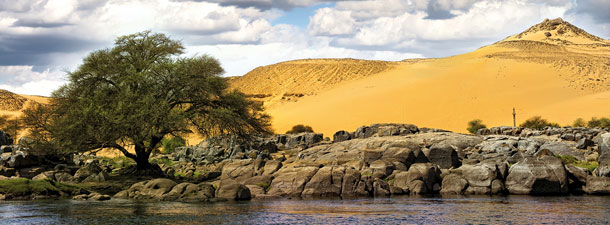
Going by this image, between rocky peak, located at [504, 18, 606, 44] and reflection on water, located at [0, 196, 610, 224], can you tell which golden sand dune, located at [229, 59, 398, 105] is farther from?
reflection on water, located at [0, 196, 610, 224]

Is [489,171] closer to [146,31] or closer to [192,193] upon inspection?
[192,193]

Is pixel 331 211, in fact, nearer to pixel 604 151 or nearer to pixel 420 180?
pixel 420 180

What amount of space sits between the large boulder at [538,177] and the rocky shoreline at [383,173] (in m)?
0.05

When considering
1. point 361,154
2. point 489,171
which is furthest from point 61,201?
point 489,171

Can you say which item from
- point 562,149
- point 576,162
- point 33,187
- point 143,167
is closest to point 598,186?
point 576,162

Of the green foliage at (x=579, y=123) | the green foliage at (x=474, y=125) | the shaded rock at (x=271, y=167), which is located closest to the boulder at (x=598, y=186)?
the shaded rock at (x=271, y=167)

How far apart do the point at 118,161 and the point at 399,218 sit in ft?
128

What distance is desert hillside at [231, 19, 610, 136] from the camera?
307ft

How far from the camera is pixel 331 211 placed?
90.4 ft

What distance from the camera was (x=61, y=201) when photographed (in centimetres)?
3266

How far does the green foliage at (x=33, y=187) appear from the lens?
34.0 metres

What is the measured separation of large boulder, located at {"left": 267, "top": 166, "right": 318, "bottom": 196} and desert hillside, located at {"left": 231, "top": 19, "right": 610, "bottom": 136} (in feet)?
180

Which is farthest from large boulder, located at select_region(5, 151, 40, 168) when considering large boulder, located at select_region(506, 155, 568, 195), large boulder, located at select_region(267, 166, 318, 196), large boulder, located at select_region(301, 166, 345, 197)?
large boulder, located at select_region(506, 155, 568, 195)

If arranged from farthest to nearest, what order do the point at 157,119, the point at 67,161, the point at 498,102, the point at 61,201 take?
the point at 498,102
the point at 67,161
the point at 157,119
the point at 61,201
